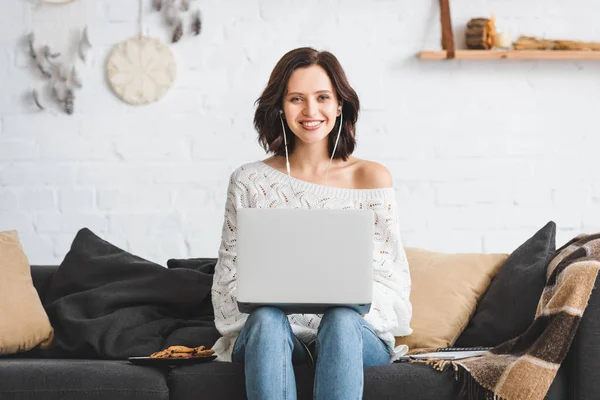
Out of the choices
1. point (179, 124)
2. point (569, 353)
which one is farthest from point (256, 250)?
point (179, 124)

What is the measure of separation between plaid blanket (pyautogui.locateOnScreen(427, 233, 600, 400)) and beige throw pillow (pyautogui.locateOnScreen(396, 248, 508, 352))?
26 centimetres

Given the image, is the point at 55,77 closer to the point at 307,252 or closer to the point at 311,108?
the point at 311,108

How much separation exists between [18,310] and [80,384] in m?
0.48

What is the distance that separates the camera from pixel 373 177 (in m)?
2.50

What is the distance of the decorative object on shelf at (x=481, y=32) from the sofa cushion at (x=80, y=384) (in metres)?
1.88

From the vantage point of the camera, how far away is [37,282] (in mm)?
2904

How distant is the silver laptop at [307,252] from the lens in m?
1.97

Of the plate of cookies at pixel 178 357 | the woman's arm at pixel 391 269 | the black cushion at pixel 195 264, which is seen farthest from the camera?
the black cushion at pixel 195 264

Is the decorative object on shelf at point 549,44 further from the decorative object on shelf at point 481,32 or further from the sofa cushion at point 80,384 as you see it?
the sofa cushion at point 80,384

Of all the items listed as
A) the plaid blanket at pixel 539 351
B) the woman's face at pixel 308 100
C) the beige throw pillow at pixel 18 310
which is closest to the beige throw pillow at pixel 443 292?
the plaid blanket at pixel 539 351

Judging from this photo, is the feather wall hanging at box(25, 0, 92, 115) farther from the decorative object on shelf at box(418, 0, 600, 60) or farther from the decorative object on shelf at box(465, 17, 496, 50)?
the decorative object on shelf at box(465, 17, 496, 50)

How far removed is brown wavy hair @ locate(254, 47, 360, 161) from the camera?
96.9 inches

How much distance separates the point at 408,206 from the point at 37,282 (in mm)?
1423

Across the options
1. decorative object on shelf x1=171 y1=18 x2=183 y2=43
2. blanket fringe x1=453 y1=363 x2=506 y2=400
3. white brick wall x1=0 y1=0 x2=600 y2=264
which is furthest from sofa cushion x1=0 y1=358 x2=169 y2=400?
decorative object on shelf x1=171 y1=18 x2=183 y2=43
